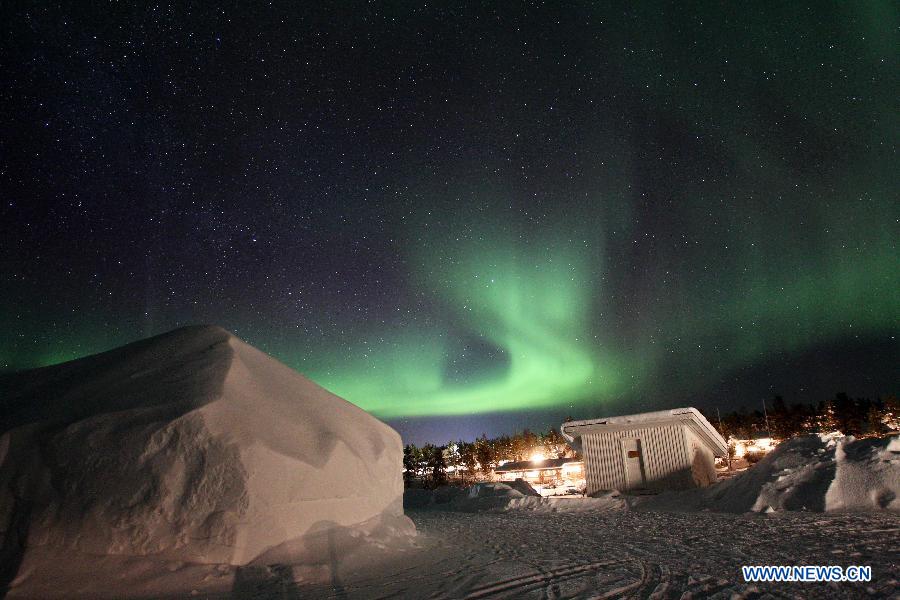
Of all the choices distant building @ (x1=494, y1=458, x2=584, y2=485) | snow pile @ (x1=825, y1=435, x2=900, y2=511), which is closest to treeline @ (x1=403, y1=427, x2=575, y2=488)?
distant building @ (x1=494, y1=458, x2=584, y2=485)

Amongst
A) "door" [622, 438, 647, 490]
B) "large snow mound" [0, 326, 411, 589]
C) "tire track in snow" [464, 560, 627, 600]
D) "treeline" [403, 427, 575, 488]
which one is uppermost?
"large snow mound" [0, 326, 411, 589]

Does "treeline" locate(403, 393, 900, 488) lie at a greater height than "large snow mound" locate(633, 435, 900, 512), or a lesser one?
lesser

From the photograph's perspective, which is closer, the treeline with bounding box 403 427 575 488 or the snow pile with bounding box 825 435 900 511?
the snow pile with bounding box 825 435 900 511

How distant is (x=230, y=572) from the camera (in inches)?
255

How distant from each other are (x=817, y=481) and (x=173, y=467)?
14.1m

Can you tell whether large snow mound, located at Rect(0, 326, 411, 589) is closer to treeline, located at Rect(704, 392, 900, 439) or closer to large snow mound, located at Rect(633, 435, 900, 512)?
large snow mound, located at Rect(633, 435, 900, 512)

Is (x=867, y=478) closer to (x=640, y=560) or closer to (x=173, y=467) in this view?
(x=640, y=560)

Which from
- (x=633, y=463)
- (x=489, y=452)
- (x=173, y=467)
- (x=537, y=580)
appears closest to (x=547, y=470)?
(x=489, y=452)

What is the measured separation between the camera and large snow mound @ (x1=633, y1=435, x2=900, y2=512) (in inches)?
418

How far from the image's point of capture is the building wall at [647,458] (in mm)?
17609

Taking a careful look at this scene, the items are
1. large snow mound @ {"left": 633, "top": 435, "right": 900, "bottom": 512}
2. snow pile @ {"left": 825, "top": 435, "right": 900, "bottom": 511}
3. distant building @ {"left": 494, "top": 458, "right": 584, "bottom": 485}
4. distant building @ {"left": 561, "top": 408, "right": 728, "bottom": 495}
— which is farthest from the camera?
distant building @ {"left": 494, "top": 458, "right": 584, "bottom": 485}

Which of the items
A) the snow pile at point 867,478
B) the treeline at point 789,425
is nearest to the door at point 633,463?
the snow pile at point 867,478

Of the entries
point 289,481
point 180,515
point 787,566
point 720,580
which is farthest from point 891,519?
point 180,515

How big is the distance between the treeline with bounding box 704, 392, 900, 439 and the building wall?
6361 centimetres
